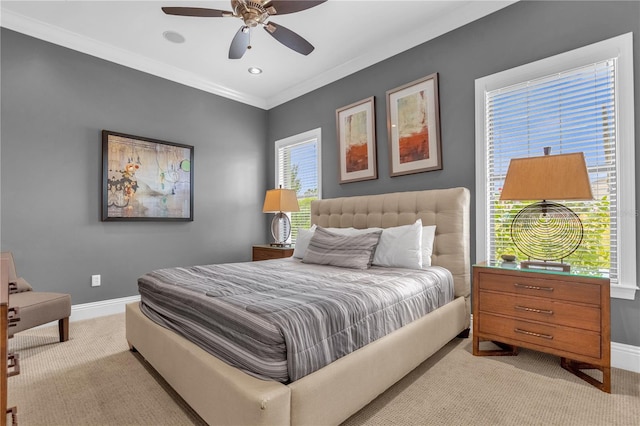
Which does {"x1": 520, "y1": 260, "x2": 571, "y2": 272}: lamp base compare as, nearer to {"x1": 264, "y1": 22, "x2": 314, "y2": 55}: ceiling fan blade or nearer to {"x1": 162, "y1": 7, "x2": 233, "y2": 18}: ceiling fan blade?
{"x1": 264, "y1": 22, "x2": 314, "y2": 55}: ceiling fan blade

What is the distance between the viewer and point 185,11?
90.7 inches

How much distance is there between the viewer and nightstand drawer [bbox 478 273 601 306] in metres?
1.96

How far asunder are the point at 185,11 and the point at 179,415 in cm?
264

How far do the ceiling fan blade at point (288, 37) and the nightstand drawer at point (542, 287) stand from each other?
232 cm

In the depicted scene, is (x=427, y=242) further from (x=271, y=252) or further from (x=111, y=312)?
(x=111, y=312)

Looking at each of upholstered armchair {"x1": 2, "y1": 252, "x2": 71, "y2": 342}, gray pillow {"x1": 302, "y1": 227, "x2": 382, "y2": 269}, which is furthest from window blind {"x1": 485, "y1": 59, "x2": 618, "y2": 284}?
upholstered armchair {"x1": 2, "y1": 252, "x2": 71, "y2": 342}

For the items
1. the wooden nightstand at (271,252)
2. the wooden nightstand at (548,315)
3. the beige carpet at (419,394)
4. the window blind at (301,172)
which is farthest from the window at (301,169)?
the beige carpet at (419,394)

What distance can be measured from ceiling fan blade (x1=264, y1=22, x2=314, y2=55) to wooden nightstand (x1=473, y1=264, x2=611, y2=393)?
227 centimetres

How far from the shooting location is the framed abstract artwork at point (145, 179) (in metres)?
3.61

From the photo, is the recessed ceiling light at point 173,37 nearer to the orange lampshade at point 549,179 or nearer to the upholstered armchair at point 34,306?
the upholstered armchair at point 34,306

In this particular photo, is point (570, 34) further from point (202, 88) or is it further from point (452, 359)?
point (202, 88)

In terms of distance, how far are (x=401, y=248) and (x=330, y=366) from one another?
1.51 m

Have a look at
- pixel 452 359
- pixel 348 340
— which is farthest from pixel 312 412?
pixel 452 359

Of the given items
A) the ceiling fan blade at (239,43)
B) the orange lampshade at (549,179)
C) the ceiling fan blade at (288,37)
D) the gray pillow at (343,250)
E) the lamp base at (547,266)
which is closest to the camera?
the orange lampshade at (549,179)
